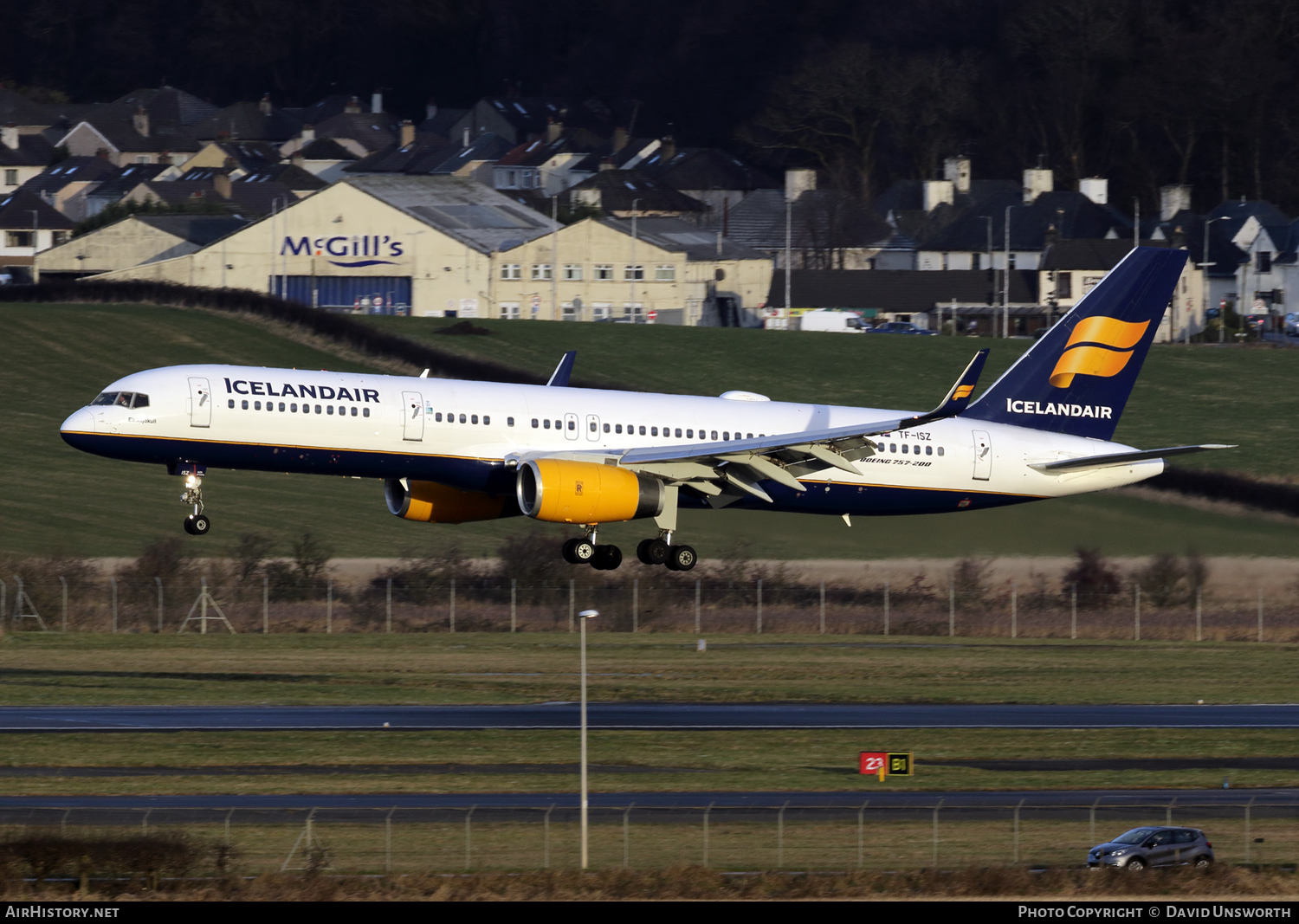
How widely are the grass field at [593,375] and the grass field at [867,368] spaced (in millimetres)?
253

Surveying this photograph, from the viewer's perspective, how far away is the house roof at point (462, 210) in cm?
16162

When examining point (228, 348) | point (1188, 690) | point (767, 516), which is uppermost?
point (228, 348)

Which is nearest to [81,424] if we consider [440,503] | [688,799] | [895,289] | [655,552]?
[440,503]

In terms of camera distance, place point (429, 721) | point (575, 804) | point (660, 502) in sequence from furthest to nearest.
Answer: point (429, 721)
point (660, 502)
point (575, 804)

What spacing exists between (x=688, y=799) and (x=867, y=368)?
8440cm

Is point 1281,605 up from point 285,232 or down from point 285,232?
down

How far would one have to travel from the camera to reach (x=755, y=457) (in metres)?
58.5

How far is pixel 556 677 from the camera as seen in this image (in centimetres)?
7369

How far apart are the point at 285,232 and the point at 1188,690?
106 m

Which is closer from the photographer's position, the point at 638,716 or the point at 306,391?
the point at 306,391

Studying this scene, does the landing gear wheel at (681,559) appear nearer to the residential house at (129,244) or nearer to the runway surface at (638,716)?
the runway surface at (638,716)

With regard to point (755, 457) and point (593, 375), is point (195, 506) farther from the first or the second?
point (593, 375)
